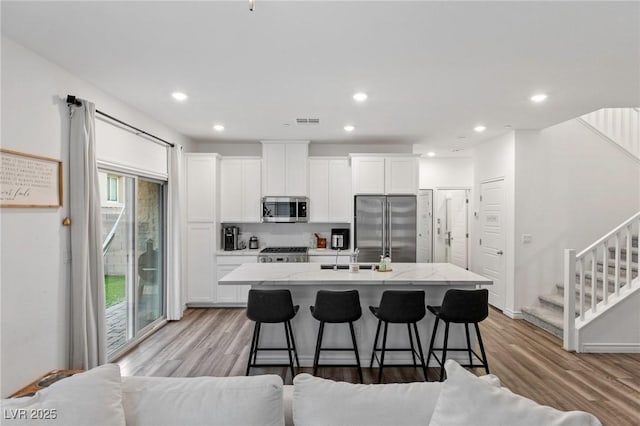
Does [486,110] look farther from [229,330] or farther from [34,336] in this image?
[34,336]

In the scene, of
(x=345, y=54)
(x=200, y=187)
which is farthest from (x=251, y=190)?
(x=345, y=54)

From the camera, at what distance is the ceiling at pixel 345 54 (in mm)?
2086

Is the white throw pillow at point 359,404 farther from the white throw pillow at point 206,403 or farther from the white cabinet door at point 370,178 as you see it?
the white cabinet door at point 370,178

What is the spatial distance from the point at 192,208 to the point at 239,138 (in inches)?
55.2

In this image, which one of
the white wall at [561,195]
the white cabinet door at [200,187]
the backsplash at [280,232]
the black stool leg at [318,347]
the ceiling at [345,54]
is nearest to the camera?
the ceiling at [345,54]

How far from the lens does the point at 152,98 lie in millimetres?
3684

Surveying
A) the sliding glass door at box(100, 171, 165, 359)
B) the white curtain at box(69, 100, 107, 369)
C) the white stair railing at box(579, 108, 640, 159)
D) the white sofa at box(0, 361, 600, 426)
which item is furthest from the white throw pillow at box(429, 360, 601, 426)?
the white stair railing at box(579, 108, 640, 159)

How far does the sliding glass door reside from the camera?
3.75m

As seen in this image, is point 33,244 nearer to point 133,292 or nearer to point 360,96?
point 133,292

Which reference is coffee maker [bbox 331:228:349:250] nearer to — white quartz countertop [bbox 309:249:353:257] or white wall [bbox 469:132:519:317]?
white quartz countertop [bbox 309:249:353:257]

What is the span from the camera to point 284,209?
575 cm

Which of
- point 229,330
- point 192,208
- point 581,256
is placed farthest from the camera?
point 192,208

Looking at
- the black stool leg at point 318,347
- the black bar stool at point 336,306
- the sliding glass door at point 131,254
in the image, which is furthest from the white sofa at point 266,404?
the sliding glass door at point 131,254

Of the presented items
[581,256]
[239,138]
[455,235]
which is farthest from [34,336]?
[455,235]
